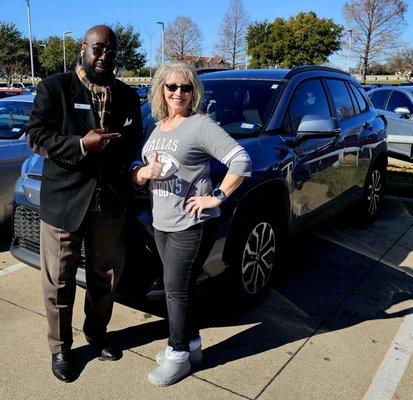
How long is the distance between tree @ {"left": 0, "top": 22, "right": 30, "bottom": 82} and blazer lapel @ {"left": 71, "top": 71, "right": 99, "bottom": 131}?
51.9 meters

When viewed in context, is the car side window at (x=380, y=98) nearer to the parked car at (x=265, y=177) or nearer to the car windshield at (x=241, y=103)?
the parked car at (x=265, y=177)

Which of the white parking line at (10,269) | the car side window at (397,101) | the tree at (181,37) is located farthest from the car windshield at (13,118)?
the tree at (181,37)

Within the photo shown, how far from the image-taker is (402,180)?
26.4 feet

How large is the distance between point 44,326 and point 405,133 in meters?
8.12

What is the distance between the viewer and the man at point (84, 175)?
8.04ft

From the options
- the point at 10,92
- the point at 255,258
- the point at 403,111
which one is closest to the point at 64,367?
the point at 255,258

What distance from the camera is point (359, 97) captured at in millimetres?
5648

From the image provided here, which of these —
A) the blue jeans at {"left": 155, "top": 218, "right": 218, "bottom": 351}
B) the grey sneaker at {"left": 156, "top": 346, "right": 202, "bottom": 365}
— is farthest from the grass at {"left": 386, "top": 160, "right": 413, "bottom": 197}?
the blue jeans at {"left": 155, "top": 218, "right": 218, "bottom": 351}

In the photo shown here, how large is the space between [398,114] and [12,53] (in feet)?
168

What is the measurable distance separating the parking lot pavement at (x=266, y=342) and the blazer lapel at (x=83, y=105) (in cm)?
144

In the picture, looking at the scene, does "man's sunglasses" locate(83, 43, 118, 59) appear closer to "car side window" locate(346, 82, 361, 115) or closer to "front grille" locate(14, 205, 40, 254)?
"front grille" locate(14, 205, 40, 254)

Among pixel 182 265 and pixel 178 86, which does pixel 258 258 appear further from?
pixel 178 86

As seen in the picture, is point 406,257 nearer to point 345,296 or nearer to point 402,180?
point 345,296

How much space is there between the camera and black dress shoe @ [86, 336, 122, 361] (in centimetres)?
301
